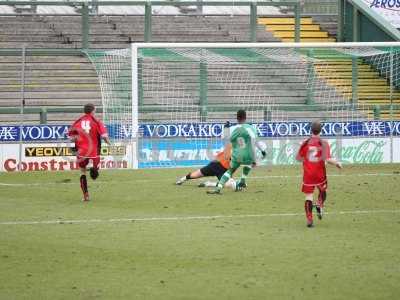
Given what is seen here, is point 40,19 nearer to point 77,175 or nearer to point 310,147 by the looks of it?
point 77,175

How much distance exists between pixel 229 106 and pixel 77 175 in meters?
5.94

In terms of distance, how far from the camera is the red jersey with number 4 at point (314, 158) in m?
15.5

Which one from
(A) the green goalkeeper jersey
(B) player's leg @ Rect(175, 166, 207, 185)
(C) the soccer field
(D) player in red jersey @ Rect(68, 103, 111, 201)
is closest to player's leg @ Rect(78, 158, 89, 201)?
(D) player in red jersey @ Rect(68, 103, 111, 201)

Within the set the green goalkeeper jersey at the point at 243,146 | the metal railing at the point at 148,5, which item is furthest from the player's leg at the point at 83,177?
the metal railing at the point at 148,5

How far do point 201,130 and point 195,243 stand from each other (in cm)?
1441

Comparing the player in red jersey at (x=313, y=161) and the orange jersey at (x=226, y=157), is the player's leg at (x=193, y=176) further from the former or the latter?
the player in red jersey at (x=313, y=161)

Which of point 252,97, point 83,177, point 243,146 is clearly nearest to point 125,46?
point 252,97

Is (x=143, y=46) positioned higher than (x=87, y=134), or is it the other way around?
(x=143, y=46)

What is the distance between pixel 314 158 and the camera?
15.6 metres

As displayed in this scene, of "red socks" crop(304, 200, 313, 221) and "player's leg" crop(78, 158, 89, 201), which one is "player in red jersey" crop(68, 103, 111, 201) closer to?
"player's leg" crop(78, 158, 89, 201)

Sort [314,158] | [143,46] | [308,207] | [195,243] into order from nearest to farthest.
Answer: [195,243]
[308,207]
[314,158]
[143,46]

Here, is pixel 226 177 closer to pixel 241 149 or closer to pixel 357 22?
pixel 241 149

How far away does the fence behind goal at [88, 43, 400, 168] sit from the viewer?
92.8 feet

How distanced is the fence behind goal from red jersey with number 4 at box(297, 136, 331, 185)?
1157cm
